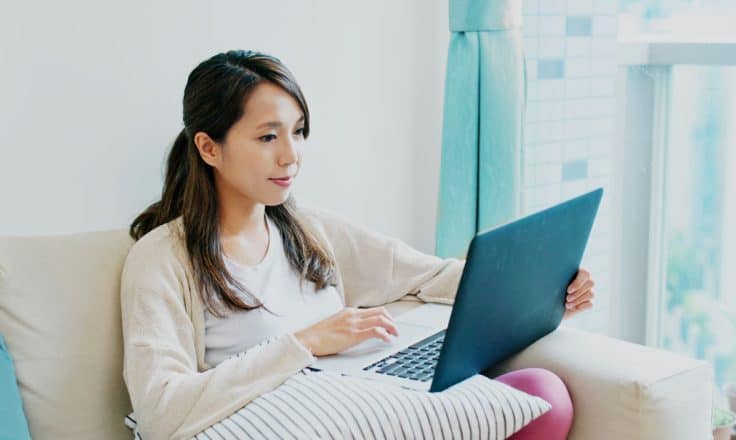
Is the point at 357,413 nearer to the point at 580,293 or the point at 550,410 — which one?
the point at 550,410

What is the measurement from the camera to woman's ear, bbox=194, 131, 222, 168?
6.04 ft

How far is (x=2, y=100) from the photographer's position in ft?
6.21

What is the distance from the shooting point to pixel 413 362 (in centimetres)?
173

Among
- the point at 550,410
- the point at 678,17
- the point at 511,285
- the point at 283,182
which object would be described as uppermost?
the point at 678,17

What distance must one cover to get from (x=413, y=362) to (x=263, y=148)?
0.46 meters

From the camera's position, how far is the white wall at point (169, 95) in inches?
76.2


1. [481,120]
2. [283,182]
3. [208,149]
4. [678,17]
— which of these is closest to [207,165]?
[208,149]

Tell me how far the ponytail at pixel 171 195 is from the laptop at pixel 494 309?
416 mm

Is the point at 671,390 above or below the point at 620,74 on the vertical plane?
below

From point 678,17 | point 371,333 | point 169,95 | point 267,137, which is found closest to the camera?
point 371,333

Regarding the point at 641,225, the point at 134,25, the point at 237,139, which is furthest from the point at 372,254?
the point at 641,225

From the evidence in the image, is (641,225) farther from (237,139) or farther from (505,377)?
(237,139)

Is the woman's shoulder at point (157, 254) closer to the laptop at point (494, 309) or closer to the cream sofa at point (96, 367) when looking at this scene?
the cream sofa at point (96, 367)

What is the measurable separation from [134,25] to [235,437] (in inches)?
36.7
